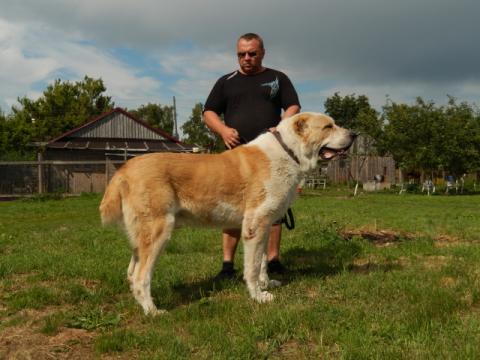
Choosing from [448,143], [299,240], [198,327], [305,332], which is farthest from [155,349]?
[448,143]

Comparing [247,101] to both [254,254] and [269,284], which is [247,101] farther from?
[269,284]

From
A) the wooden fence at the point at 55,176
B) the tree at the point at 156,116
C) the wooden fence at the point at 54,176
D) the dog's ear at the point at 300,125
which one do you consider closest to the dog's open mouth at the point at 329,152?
the dog's ear at the point at 300,125

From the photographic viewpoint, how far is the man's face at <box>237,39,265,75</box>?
5.29m

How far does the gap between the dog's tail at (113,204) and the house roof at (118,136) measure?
25.2 metres

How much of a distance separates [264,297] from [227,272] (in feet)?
3.71

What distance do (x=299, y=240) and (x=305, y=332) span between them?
14.3 ft

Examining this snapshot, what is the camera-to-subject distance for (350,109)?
58656mm

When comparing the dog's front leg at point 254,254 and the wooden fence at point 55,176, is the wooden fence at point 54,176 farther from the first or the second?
the dog's front leg at point 254,254

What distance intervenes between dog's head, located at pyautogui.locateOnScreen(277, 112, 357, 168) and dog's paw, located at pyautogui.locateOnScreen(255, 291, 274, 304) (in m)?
1.41

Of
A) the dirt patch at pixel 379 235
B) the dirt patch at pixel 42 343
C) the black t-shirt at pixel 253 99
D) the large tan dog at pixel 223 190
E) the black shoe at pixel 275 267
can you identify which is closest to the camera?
the dirt patch at pixel 42 343

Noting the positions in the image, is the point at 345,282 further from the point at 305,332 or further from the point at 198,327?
the point at 198,327

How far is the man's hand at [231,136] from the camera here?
17.4ft

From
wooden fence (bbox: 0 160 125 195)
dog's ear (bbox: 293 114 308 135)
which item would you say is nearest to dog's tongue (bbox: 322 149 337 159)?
dog's ear (bbox: 293 114 308 135)

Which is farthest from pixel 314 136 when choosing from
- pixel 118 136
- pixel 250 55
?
pixel 118 136
